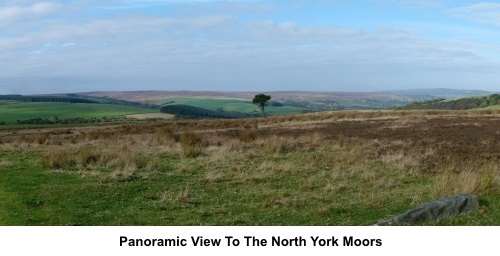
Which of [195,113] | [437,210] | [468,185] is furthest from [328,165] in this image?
[195,113]

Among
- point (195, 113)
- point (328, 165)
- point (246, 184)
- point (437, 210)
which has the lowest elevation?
point (195, 113)

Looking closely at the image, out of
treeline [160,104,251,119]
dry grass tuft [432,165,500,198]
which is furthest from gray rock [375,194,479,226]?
treeline [160,104,251,119]

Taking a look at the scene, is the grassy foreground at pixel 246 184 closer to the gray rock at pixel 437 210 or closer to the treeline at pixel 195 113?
the gray rock at pixel 437 210

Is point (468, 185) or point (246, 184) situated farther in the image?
point (246, 184)

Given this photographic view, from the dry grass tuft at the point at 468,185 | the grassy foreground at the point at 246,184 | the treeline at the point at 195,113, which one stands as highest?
the dry grass tuft at the point at 468,185

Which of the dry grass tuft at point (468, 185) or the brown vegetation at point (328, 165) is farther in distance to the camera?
the brown vegetation at point (328, 165)

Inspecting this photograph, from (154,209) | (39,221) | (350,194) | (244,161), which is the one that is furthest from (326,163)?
(39,221)

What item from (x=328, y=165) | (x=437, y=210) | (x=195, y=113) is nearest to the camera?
(x=437, y=210)

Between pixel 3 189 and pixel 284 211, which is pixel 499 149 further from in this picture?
pixel 3 189

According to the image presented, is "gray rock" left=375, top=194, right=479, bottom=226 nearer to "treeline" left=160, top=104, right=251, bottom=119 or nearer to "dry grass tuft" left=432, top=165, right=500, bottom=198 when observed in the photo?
"dry grass tuft" left=432, top=165, right=500, bottom=198

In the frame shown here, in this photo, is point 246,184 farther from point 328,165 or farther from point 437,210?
point 437,210

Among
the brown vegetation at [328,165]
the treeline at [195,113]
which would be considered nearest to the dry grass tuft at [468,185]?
the brown vegetation at [328,165]
